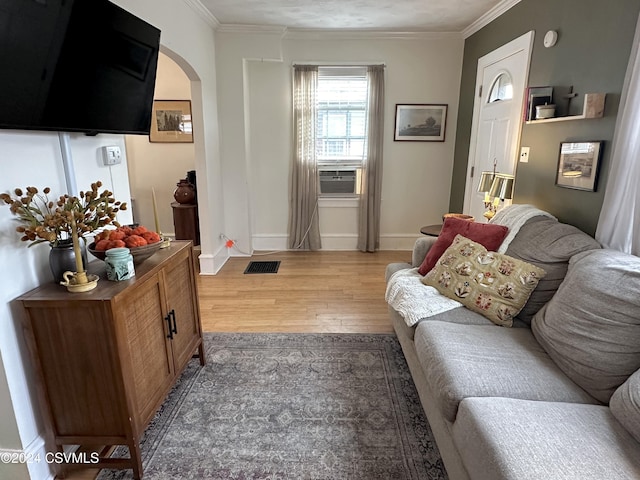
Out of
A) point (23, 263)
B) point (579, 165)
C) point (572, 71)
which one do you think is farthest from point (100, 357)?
point (572, 71)

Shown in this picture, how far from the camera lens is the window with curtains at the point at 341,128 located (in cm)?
423

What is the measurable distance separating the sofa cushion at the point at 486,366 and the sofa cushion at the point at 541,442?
0.06 meters

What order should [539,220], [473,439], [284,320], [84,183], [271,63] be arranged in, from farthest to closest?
[271,63] → [284,320] → [539,220] → [84,183] → [473,439]

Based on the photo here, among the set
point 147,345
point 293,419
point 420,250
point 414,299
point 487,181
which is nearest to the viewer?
point 147,345

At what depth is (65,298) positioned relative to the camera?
1318 mm

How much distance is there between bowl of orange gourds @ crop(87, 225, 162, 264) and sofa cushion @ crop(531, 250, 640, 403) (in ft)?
6.09

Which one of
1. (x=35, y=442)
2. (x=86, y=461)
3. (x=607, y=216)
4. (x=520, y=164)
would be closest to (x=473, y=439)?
(x=607, y=216)

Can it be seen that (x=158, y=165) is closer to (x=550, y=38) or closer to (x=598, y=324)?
(x=550, y=38)

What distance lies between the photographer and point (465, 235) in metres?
2.34

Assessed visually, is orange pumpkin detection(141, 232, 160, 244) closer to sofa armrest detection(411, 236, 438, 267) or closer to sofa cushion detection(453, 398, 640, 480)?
sofa cushion detection(453, 398, 640, 480)

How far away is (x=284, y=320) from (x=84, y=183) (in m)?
1.67

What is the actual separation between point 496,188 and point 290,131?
2425 mm

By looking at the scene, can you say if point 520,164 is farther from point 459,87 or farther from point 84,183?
point 84,183

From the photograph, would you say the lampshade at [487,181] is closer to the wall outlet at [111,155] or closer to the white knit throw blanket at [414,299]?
the white knit throw blanket at [414,299]
